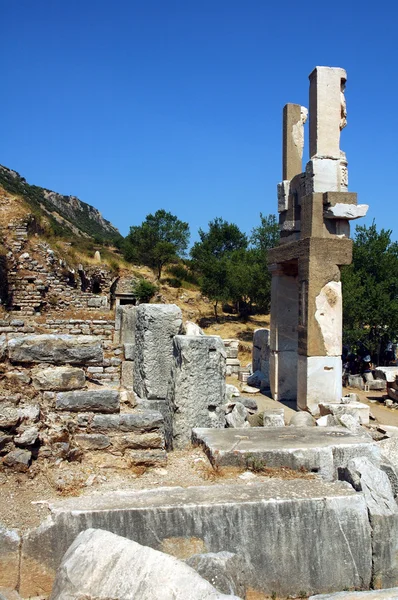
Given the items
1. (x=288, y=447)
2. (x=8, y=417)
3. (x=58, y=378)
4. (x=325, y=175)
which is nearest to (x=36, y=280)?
(x=325, y=175)

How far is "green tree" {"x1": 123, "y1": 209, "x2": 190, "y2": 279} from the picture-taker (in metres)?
33.5

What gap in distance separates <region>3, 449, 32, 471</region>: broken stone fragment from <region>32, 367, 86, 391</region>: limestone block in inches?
31.5

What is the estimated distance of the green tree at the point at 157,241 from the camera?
33.5m

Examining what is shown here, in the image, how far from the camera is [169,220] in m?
45.2

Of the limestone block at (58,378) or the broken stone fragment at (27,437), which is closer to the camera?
the broken stone fragment at (27,437)

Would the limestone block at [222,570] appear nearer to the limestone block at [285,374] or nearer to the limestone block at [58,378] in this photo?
the limestone block at [58,378]

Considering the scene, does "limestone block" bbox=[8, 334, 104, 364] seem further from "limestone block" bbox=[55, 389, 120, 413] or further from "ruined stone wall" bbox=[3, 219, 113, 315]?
"ruined stone wall" bbox=[3, 219, 113, 315]

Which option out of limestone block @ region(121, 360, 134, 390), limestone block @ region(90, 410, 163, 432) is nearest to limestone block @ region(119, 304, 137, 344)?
limestone block @ region(121, 360, 134, 390)

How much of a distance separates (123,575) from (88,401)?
2158mm

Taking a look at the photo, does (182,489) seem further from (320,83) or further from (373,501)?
(320,83)

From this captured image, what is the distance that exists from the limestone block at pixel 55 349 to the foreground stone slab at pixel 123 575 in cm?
236

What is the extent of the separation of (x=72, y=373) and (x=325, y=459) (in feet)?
7.99

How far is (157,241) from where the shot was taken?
129 feet

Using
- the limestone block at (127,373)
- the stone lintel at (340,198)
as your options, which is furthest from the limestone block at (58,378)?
the stone lintel at (340,198)
